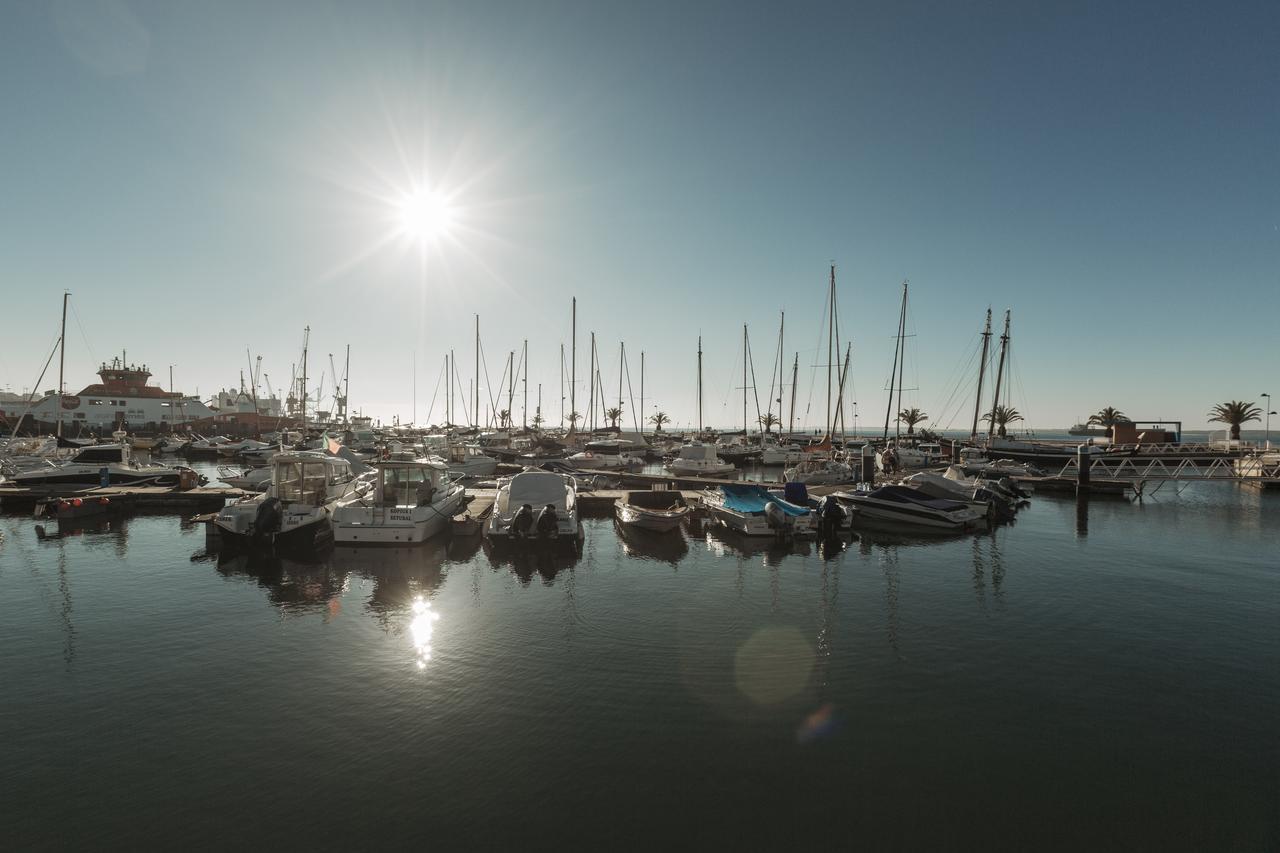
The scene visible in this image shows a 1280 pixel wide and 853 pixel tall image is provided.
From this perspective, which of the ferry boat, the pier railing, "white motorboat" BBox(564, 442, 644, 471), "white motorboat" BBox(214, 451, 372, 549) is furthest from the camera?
the ferry boat

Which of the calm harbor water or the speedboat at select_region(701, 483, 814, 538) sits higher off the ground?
the speedboat at select_region(701, 483, 814, 538)

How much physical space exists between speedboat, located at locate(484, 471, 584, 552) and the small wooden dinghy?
9.43 ft

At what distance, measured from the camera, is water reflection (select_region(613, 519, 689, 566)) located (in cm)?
2198

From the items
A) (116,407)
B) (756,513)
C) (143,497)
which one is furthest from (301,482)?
Answer: (116,407)

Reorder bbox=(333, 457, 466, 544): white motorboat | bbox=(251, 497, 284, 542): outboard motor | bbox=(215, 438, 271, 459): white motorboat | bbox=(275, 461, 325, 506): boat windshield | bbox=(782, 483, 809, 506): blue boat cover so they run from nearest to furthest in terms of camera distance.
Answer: bbox=(251, 497, 284, 542): outboard motor → bbox=(333, 457, 466, 544): white motorboat → bbox=(275, 461, 325, 506): boat windshield → bbox=(782, 483, 809, 506): blue boat cover → bbox=(215, 438, 271, 459): white motorboat

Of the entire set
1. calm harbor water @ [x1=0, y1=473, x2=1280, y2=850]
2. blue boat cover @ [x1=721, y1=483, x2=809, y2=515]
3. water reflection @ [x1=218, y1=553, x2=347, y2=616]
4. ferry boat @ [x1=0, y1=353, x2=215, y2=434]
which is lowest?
calm harbor water @ [x1=0, y1=473, x2=1280, y2=850]

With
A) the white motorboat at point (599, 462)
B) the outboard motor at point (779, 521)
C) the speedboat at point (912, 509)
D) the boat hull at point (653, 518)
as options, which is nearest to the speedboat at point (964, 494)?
the speedboat at point (912, 509)

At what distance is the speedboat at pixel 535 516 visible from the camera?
22.3 meters

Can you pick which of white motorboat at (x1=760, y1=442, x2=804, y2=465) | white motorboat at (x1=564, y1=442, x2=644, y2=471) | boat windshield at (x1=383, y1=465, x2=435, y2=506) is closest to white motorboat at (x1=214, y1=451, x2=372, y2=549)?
boat windshield at (x1=383, y1=465, x2=435, y2=506)

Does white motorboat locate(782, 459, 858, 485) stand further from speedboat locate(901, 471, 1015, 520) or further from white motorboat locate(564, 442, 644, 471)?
white motorboat locate(564, 442, 644, 471)

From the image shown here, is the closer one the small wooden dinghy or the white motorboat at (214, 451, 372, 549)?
the white motorboat at (214, 451, 372, 549)

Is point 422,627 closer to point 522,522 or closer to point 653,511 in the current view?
point 522,522

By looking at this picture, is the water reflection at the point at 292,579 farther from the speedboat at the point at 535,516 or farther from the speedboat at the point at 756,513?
the speedboat at the point at 756,513

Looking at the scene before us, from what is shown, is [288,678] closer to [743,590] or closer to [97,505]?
[743,590]
